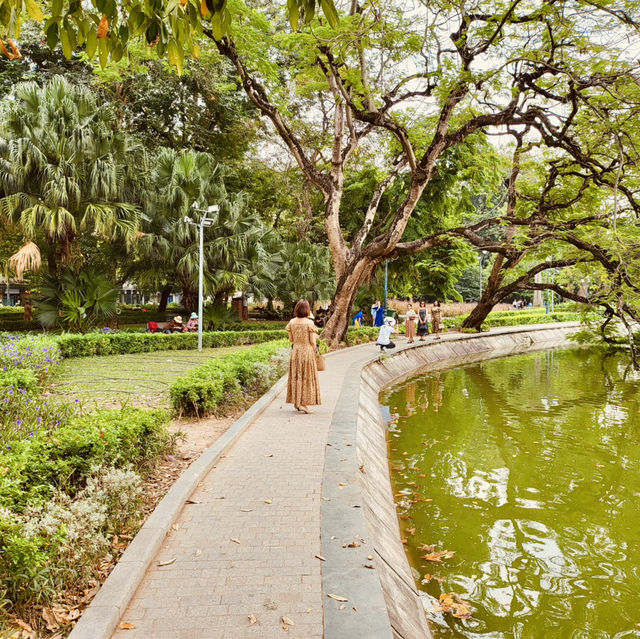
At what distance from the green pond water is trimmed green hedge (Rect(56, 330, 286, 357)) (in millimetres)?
8935

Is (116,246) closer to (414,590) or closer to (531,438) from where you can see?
(531,438)

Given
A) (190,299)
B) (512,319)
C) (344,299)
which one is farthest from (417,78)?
(512,319)

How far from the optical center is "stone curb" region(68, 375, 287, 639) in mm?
2742

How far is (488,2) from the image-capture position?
12.4 m

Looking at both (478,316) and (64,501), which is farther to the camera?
(478,316)

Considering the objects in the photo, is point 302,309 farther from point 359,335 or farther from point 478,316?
point 478,316

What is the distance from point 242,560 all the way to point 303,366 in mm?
4687

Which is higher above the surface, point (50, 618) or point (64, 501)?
point (64, 501)

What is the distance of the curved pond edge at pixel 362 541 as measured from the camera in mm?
2945

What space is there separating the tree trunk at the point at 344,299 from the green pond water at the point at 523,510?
547 cm

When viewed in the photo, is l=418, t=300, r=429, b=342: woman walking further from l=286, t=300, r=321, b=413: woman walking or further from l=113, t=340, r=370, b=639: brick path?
l=113, t=340, r=370, b=639: brick path

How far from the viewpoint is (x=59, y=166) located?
16656 millimetres

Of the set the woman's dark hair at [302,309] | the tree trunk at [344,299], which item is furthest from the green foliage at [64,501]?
the tree trunk at [344,299]

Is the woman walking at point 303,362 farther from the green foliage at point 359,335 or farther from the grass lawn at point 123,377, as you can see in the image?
the green foliage at point 359,335
